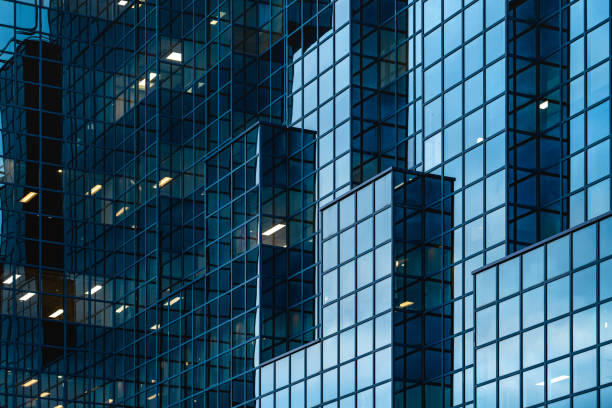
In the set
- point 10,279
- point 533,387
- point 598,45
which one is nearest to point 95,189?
point 10,279

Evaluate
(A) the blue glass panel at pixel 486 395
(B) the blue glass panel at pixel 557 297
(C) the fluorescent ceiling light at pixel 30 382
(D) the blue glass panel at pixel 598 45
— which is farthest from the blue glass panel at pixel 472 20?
(C) the fluorescent ceiling light at pixel 30 382

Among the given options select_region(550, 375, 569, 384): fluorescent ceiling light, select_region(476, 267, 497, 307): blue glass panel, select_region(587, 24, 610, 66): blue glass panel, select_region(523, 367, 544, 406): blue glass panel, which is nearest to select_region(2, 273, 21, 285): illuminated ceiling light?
select_region(476, 267, 497, 307): blue glass panel

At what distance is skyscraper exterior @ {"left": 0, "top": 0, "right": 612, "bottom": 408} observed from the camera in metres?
49.2

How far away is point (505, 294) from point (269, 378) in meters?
19.8

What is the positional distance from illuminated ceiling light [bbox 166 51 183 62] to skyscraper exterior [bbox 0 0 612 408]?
137 mm

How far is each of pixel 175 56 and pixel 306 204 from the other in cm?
2319

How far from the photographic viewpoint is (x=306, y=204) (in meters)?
66.1

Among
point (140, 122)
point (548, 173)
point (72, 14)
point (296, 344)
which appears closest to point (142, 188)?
point (140, 122)

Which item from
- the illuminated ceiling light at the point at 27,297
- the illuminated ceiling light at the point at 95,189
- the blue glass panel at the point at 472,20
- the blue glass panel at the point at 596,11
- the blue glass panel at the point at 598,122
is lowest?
the blue glass panel at the point at 598,122

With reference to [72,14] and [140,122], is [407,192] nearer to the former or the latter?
[140,122]

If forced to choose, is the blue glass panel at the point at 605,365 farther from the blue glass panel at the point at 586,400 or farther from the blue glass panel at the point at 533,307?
the blue glass panel at the point at 533,307

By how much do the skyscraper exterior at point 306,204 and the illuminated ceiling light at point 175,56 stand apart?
0.45 ft

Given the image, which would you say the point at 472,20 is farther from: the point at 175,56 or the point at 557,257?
the point at 175,56

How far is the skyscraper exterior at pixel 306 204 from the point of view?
161 feet
